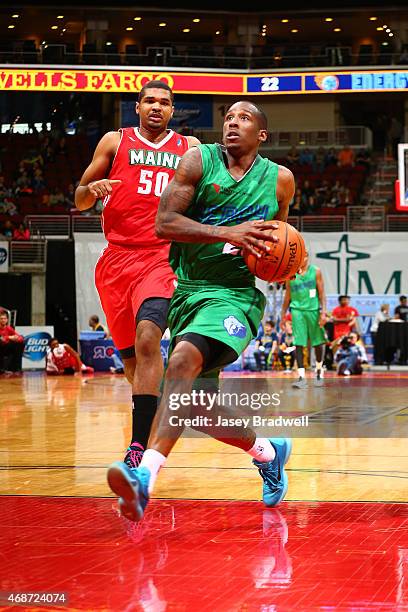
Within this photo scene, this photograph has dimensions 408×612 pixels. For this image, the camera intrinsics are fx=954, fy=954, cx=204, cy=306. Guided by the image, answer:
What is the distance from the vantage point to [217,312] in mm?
4102

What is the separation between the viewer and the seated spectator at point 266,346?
66.0 ft

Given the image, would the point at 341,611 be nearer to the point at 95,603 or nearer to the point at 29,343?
the point at 95,603

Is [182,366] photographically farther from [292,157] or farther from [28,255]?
[292,157]

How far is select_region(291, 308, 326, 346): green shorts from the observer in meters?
14.1

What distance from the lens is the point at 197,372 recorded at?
3926 mm

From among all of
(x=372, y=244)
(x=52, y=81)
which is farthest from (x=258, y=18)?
(x=372, y=244)

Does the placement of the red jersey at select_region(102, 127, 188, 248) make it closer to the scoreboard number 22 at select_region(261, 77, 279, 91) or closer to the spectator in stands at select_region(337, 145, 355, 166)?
the scoreboard number 22 at select_region(261, 77, 279, 91)

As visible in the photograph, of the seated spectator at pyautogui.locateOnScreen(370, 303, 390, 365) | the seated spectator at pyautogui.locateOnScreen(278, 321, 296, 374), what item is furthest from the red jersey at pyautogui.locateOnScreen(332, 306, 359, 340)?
the seated spectator at pyautogui.locateOnScreen(370, 303, 390, 365)

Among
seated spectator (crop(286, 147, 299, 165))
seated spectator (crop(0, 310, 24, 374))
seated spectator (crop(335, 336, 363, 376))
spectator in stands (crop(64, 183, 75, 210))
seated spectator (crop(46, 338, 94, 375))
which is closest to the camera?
seated spectator (crop(335, 336, 363, 376))

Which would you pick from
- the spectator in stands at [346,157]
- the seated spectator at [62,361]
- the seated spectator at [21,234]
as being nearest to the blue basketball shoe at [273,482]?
the seated spectator at [62,361]

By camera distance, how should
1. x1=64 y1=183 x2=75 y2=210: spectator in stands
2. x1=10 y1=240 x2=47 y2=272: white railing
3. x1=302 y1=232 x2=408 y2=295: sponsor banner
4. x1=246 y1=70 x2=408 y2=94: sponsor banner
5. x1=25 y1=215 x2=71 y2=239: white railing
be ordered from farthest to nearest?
1. x1=246 y1=70 x2=408 y2=94: sponsor banner
2. x1=64 y1=183 x2=75 y2=210: spectator in stands
3. x1=25 y1=215 x2=71 y2=239: white railing
4. x1=10 y1=240 x2=47 y2=272: white railing
5. x1=302 y1=232 x2=408 y2=295: sponsor banner

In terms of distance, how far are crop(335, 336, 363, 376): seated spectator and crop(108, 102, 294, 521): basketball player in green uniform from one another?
13141 mm

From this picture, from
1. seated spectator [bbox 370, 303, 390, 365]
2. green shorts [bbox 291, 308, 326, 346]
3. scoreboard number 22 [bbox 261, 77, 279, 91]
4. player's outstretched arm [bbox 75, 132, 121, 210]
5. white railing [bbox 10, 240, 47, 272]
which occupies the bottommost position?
seated spectator [bbox 370, 303, 390, 365]

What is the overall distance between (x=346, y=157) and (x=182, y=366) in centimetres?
2679
